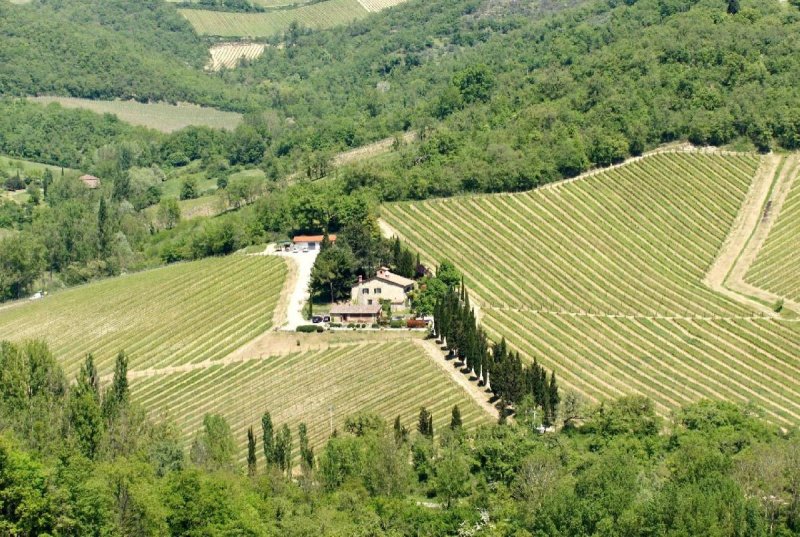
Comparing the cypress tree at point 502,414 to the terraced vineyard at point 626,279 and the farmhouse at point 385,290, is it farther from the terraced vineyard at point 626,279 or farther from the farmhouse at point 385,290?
the farmhouse at point 385,290

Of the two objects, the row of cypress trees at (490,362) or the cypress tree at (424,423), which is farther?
the row of cypress trees at (490,362)

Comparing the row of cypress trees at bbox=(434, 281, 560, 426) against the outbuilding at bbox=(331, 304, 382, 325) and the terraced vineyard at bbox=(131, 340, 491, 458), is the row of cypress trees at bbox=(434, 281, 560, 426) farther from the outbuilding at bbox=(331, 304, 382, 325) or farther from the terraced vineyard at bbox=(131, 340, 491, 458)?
the outbuilding at bbox=(331, 304, 382, 325)

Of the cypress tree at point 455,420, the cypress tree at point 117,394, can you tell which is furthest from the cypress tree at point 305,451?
the cypress tree at point 117,394

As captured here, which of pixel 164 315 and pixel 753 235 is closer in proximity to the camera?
pixel 164 315

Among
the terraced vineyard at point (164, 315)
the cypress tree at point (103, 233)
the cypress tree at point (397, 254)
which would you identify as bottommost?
the cypress tree at point (103, 233)

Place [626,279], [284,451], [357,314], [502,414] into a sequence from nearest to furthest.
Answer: [284,451]
[502,414]
[357,314]
[626,279]

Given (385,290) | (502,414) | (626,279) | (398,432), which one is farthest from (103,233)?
(398,432)

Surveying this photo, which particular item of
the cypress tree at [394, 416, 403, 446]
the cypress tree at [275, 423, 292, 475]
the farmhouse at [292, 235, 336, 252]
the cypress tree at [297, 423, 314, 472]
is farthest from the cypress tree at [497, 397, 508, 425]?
the farmhouse at [292, 235, 336, 252]

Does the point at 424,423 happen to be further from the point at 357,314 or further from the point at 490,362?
the point at 357,314
